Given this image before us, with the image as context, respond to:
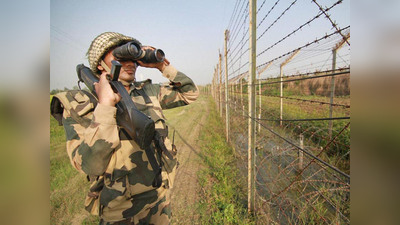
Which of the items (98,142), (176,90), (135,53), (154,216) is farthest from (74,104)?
(154,216)

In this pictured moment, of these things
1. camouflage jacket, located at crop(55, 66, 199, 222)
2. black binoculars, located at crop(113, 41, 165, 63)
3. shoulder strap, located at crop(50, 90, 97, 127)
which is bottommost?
camouflage jacket, located at crop(55, 66, 199, 222)

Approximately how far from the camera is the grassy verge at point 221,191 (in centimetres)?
221

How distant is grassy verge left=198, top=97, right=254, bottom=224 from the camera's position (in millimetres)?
2206

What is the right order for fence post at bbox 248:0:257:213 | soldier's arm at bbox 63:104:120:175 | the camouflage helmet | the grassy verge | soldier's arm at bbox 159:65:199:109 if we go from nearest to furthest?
soldier's arm at bbox 63:104:120:175
the camouflage helmet
soldier's arm at bbox 159:65:199:109
fence post at bbox 248:0:257:213
the grassy verge

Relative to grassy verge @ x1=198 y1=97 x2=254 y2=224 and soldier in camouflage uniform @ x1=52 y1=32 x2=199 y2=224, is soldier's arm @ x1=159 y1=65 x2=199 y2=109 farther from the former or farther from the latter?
grassy verge @ x1=198 y1=97 x2=254 y2=224

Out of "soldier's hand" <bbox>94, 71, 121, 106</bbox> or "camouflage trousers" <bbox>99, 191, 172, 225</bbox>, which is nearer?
"soldier's hand" <bbox>94, 71, 121, 106</bbox>

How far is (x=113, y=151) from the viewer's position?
1086 millimetres

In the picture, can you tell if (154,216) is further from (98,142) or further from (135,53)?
(135,53)

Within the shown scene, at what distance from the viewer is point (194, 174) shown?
11.3ft

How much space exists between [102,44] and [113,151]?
2.62ft

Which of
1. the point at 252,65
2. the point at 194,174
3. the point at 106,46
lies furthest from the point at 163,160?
the point at 194,174

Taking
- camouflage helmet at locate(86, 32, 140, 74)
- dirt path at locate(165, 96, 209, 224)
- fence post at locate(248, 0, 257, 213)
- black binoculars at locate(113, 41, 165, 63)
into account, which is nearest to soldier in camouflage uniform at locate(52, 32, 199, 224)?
camouflage helmet at locate(86, 32, 140, 74)

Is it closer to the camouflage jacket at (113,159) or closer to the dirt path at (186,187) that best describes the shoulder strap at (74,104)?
the camouflage jacket at (113,159)
